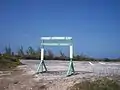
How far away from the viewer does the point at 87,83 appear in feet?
→ 37.4

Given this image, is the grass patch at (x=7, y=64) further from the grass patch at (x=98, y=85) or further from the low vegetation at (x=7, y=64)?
the grass patch at (x=98, y=85)

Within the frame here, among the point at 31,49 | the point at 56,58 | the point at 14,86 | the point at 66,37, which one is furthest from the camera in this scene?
the point at 31,49

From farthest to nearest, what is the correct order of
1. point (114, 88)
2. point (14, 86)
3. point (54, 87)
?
1. point (14, 86)
2. point (54, 87)
3. point (114, 88)

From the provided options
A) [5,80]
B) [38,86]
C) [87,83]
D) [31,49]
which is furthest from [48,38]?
[31,49]

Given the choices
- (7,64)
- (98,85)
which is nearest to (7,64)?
(7,64)

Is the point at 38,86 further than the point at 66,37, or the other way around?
the point at 66,37

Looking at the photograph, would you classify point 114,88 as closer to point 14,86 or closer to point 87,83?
point 87,83

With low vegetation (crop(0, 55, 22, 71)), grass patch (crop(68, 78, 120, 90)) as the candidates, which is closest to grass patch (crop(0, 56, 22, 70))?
low vegetation (crop(0, 55, 22, 71))

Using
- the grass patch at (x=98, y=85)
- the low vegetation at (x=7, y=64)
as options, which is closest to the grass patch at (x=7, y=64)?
the low vegetation at (x=7, y=64)

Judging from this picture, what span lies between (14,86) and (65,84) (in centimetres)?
253

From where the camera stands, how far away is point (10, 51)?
4094 cm

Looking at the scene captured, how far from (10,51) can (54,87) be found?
97.5 ft

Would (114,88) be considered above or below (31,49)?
below

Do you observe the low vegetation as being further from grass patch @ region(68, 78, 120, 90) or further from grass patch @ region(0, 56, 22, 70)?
grass patch @ region(68, 78, 120, 90)
